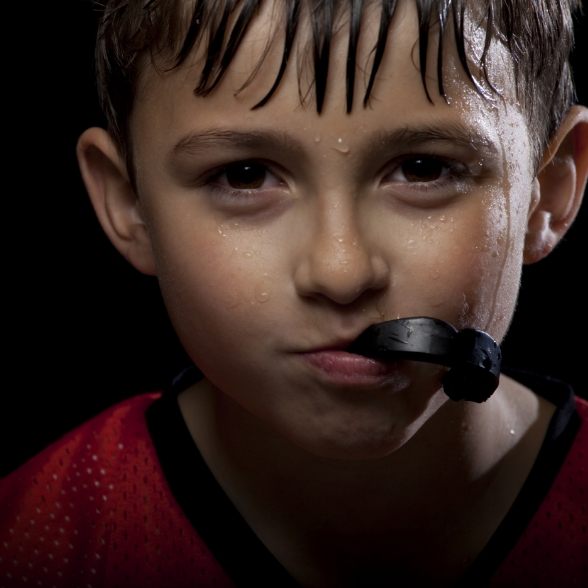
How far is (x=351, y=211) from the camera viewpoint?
1.20m

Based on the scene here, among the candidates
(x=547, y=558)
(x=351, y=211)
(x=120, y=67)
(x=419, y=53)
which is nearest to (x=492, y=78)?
(x=419, y=53)

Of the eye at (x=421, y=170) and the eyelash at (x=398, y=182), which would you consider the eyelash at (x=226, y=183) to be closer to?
the eyelash at (x=398, y=182)

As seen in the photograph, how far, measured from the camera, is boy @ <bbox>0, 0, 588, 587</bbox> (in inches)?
47.3

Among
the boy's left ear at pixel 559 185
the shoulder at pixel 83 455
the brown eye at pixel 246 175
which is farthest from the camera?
the shoulder at pixel 83 455

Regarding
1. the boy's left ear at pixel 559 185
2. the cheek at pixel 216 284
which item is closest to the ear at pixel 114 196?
the cheek at pixel 216 284

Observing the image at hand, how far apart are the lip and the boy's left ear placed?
1.14ft

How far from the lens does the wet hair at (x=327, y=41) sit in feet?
3.89

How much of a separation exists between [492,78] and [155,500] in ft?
2.46

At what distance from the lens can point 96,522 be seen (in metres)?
1.59

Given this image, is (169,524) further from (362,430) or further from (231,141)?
(231,141)

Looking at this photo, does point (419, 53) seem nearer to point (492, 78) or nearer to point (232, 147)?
point (492, 78)

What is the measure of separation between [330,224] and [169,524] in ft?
1.96

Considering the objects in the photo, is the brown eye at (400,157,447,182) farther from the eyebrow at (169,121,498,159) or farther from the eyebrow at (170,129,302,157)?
the eyebrow at (170,129,302,157)

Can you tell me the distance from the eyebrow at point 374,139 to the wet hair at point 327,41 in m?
0.04
